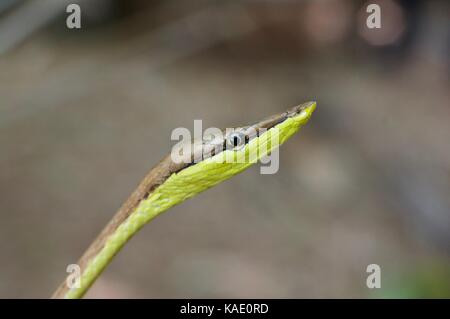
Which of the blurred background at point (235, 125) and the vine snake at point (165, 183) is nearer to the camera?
the vine snake at point (165, 183)

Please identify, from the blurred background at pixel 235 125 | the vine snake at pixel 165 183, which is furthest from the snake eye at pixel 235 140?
the blurred background at pixel 235 125

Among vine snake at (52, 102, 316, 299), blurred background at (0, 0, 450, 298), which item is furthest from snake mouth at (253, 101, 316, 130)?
blurred background at (0, 0, 450, 298)

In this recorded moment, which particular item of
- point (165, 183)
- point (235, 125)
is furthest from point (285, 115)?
point (235, 125)

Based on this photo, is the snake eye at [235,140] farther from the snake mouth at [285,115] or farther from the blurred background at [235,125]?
the blurred background at [235,125]

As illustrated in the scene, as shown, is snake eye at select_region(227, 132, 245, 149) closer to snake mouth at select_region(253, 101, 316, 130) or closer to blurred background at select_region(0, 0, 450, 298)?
snake mouth at select_region(253, 101, 316, 130)

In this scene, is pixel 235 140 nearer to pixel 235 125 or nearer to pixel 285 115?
pixel 285 115

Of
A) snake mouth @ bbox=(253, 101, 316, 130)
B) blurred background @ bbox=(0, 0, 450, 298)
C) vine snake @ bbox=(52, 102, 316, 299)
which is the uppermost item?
blurred background @ bbox=(0, 0, 450, 298)
